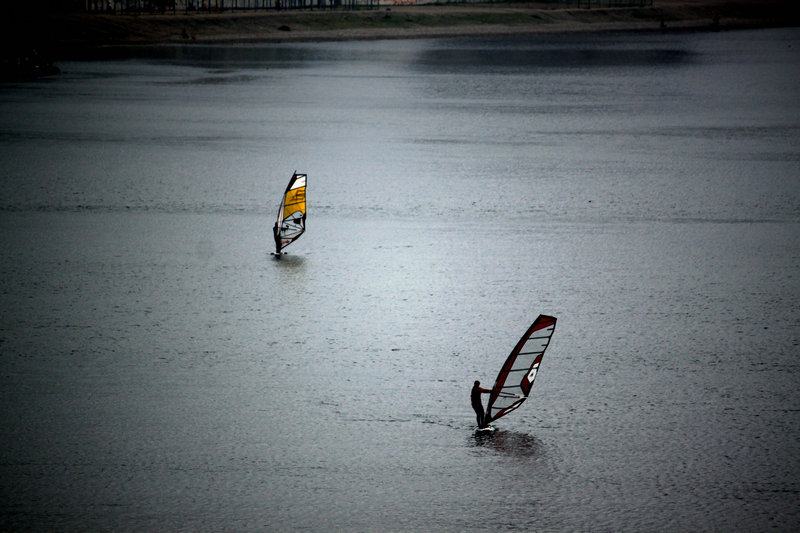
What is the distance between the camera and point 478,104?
23047 mm

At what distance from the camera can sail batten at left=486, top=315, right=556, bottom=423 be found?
4.84m

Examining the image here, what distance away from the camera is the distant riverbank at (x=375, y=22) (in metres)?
52.1

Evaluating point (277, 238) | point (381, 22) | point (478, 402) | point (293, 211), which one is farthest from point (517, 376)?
point (381, 22)

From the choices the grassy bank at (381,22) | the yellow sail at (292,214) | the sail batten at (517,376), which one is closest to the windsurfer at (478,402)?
the sail batten at (517,376)

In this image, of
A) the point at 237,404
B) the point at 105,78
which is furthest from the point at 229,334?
the point at 105,78

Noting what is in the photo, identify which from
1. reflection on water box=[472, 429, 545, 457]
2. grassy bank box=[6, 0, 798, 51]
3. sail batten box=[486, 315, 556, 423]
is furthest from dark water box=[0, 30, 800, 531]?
grassy bank box=[6, 0, 798, 51]

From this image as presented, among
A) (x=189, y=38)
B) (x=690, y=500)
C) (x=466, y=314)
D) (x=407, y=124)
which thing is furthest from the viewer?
(x=189, y=38)

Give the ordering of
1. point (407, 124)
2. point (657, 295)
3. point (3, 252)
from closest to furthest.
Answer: point (657, 295) → point (3, 252) → point (407, 124)

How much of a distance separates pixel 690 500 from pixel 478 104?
19.4 meters

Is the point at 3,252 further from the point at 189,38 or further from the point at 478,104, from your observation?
the point at 189,38

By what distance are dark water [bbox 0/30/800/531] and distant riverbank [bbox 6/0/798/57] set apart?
64.2 ft

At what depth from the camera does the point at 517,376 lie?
198 inches

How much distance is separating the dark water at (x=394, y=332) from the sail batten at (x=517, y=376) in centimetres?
12

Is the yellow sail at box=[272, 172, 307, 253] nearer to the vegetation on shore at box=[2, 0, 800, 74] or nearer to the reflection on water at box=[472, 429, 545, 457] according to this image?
the reflection on water at box=[472, 429, 545, 457]
